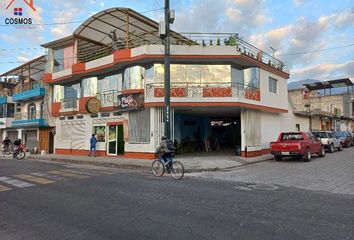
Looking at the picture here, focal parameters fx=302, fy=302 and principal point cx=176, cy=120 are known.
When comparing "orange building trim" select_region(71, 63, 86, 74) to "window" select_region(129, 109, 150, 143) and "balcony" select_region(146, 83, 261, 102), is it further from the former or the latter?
"balcony" select_region(146, 83, 261, 102)

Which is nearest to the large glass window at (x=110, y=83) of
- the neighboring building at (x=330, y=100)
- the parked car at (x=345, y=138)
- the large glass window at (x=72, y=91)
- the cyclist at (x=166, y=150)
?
the large glass window at (x=72, y=91)

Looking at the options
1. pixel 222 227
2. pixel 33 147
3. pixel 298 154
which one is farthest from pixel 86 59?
pixel 222 227

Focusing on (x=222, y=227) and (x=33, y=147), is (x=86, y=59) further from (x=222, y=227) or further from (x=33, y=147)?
(x=222, y=227)

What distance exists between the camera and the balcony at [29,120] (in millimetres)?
29500

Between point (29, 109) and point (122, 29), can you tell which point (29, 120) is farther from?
point (122, 29)

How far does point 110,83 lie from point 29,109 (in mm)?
15296

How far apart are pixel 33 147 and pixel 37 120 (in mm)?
3865

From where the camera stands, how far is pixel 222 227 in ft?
18.5

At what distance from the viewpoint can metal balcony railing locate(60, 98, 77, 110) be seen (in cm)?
2529

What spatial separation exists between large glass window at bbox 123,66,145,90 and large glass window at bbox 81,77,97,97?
4.33 metres

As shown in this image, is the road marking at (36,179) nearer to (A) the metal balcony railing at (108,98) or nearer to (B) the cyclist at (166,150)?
(B) the cyclist at (166,150)

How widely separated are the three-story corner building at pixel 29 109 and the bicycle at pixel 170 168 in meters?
19.9

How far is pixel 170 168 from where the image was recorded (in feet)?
40.6

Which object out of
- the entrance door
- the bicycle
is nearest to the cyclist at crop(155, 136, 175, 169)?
the bicycle
